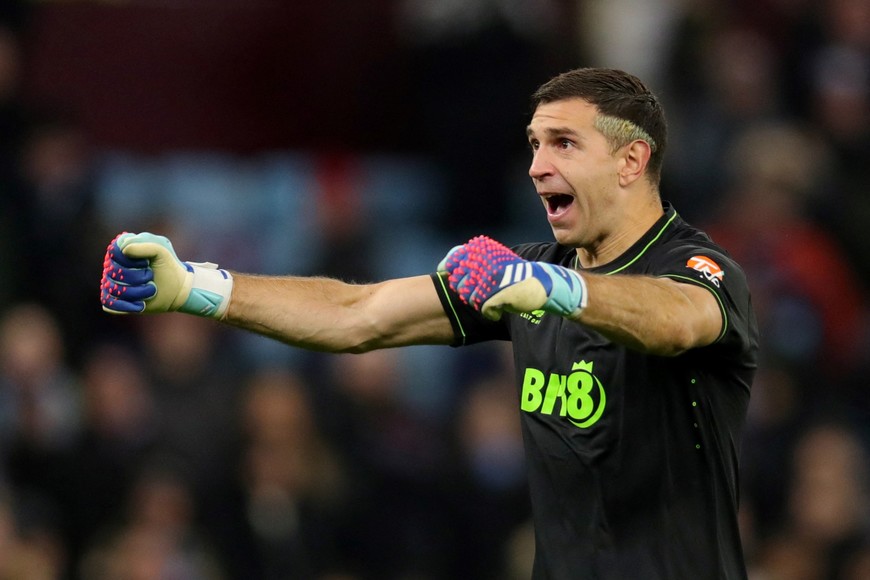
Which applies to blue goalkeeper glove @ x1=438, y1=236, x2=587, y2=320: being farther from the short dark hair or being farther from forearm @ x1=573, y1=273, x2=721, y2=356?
the short dark hair

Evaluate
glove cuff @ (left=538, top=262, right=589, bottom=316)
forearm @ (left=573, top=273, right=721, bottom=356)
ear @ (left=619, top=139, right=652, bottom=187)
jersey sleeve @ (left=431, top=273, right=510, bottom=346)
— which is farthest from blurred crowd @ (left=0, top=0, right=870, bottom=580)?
glove cuff @ (left=538, top=262, right=589, bottom=316)

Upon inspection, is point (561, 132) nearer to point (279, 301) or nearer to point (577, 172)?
point (577, 172)

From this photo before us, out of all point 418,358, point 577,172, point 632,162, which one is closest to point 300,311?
point 577,172

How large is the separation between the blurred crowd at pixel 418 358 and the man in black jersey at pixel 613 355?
392 centimetres

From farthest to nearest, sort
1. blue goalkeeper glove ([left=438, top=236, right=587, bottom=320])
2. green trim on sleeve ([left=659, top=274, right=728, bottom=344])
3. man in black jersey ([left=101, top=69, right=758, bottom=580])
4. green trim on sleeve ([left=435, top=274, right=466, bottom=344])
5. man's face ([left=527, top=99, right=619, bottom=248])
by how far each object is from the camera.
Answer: green trim on sleeve ([left=435, top=274, right=466, bottom=344]) < man's face ([left=527, top=99, right=619, bottom=248]) < man in black jersey ([left=101, top=69, right=758, bottom=580]) < green trim on sleeve ([left=659, top=274, right=728, bottom=344]) < blue goalkeeper glove ([left=438, top=236, right=587, bottom=320])

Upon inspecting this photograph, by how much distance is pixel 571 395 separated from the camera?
15.8ft

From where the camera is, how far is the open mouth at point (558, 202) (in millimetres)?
4930

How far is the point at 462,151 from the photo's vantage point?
36.4ft

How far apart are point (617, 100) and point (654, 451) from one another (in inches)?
41.7

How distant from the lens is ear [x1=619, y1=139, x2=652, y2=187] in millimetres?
4941

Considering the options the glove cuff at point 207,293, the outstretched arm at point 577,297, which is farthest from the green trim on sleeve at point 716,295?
the glove cuff at point 207,293

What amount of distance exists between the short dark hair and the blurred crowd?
4.08 m

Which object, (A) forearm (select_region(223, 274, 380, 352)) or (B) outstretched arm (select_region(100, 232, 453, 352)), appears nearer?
(B) outstretched arm (select_region(100, 232, 453, 352))

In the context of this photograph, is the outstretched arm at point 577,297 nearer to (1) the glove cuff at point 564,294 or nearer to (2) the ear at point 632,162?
(1) the glove cuff at point 564,294
